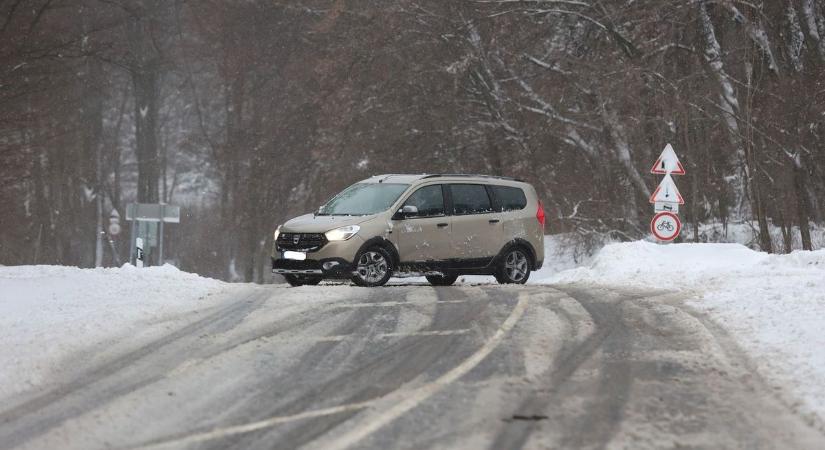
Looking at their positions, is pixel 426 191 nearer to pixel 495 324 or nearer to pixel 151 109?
pixel 495 324

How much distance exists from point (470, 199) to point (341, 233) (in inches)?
Answer: 101

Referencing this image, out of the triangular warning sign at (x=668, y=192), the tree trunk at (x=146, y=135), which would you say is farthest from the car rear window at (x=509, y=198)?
the tree trunk at (x=146, y=135)

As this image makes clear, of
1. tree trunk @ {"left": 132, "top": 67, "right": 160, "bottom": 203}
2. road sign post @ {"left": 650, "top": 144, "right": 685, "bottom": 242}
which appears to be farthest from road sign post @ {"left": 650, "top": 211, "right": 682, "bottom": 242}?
tree trunk @ {"left": 132, "top": 67, "right": 160, "bottom": 203}

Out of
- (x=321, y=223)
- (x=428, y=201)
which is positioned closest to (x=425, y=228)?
(x=428, y=201)

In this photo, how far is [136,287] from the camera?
14.0 metres

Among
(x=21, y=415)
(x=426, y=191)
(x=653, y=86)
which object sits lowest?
(x=21, y=415)

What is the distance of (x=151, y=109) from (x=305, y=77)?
21.6 ft

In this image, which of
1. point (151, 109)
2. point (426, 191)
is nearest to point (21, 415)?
point (426, 191)

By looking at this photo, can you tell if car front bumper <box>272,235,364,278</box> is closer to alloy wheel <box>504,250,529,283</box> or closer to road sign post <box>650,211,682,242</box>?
alloy wheel <box>504,250,529,283</box>

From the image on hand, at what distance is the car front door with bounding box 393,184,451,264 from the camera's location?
16688mm

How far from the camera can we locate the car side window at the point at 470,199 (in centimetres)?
1744

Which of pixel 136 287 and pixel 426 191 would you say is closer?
pixel 136 287

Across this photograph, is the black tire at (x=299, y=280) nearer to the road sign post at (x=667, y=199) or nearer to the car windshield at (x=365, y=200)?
the car windshield at (x=365, y=200)

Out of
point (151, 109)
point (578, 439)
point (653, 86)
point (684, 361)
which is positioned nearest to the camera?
point (578, 439)
